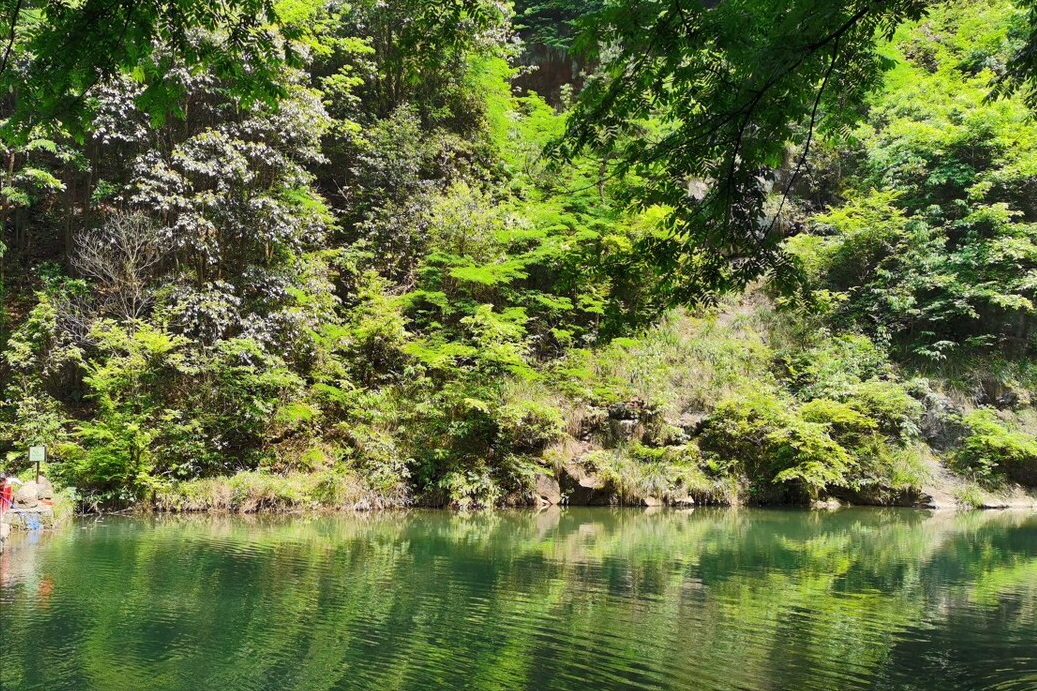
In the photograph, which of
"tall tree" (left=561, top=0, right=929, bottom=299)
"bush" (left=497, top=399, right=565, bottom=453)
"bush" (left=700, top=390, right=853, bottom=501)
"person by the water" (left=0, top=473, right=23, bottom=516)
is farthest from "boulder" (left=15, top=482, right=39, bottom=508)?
"bush" (left=700, top=390, right=853, bottom=501)

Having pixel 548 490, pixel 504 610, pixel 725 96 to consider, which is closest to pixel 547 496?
pixel 548 490

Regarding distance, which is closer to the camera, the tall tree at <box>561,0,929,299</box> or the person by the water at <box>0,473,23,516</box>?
the tall tree at <box>561,0,929,299</box>

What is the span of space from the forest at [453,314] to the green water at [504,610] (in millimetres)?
3289

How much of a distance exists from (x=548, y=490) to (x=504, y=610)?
8600mm

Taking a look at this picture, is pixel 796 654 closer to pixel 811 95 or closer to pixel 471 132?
pixel 811 95

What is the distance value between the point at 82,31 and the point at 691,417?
49.0 feet

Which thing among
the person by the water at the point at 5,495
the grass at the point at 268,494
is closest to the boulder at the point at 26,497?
the person by the water at the point at 5,495

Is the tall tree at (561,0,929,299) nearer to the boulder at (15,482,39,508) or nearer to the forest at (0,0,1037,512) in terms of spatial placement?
the forest at (0,0,1037,512)

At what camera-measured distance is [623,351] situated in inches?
677

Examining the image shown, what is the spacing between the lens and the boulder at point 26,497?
36.1 feet

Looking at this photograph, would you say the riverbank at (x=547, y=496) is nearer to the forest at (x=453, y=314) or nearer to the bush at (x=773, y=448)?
the forest at (x=453, y=314)

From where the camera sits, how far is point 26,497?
1104cm

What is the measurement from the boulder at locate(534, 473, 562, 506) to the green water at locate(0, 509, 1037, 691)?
3.68 m

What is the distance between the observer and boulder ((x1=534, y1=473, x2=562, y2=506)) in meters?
15.0
